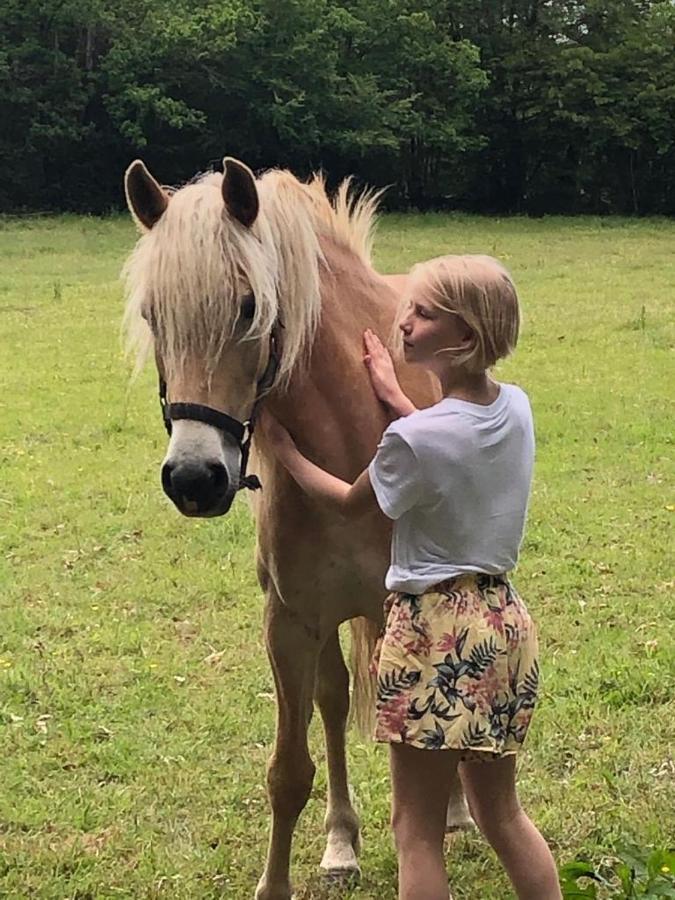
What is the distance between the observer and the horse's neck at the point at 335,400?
258cm

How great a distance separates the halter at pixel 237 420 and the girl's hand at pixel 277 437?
117 millimetres

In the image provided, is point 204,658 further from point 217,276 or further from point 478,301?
point 478,301

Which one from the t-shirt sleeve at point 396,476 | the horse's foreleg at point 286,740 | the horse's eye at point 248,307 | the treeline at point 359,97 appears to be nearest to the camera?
the t-shirt sleeve at point 396,476

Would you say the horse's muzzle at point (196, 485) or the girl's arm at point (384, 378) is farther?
the girl's arm at point (384, 378)

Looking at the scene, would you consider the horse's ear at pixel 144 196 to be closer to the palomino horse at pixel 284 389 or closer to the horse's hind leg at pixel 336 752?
the palomino horse at pixel 284 389

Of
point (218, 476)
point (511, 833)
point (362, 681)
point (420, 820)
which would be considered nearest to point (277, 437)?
point (218, 476)

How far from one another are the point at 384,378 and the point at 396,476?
20.2 inches

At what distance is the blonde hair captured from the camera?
2121 mm

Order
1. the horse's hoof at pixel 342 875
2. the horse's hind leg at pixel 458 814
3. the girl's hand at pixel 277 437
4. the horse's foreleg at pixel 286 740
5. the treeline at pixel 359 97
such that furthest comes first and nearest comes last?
the treeline at pixel 359 97, the horse's hind leg at pixel 458 814, the horse's hoof at pixel 342 875, the horse's foreleg at pixel 286 740, the girl's hand at pixel 277 437

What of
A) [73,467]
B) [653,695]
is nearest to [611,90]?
[73,467]

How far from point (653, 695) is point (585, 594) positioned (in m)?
1.00

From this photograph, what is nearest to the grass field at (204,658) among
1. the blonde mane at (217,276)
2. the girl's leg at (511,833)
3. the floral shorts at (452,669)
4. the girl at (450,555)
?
the girl's leg at (511,833)

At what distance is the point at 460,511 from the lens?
218 centimetres

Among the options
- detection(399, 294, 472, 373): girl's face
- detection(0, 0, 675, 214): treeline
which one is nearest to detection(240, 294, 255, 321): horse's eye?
detection(399, 294, 472, 373): girl's face
